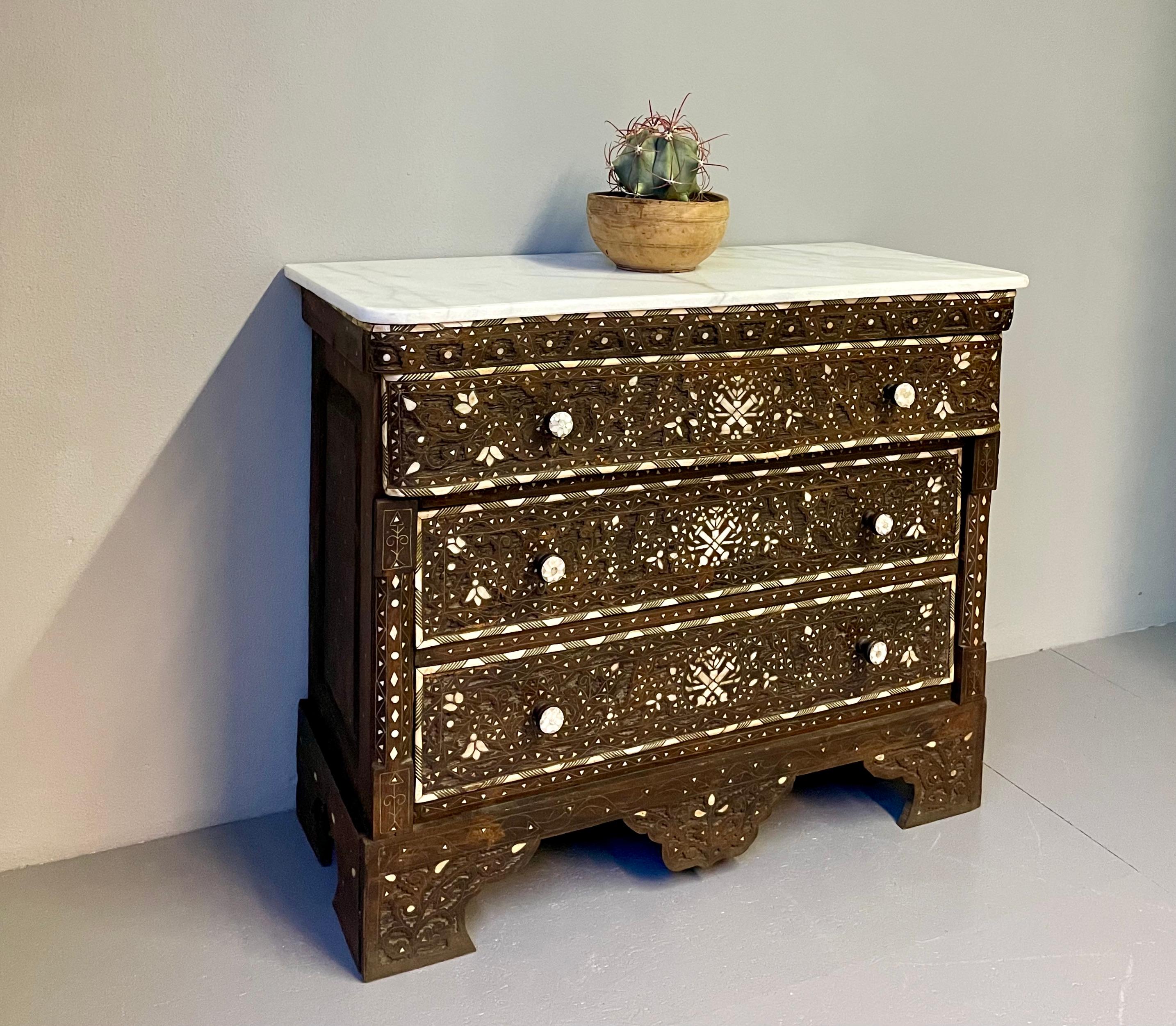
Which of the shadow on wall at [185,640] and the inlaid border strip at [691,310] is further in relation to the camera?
the shadow on wall at [185,640]

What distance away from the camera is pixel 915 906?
2.09 meters

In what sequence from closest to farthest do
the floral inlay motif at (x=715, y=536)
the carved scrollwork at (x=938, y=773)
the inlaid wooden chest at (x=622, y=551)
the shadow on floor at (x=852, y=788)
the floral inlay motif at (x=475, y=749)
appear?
1. the inlaid wooden chest at (x=622, y=551)
2. the floral inlay motif at (x=475, y=749)
3. the floral inlay motif at (x=715, y=536)
4. the carved scrollwork at (x=938, y=773)
5. the shadow on floor at (x=852, y=788)

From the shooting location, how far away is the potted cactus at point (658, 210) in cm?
201

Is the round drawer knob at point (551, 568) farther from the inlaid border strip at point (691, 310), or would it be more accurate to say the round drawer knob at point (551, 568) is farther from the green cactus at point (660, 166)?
the green cactus at point (660, 166)

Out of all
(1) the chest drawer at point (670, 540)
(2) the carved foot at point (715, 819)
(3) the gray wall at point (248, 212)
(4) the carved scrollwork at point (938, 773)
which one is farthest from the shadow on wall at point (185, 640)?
(4) the carved scrollwork at point (938, 773)

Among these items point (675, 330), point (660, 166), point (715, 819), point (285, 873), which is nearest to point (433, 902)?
point (285, 873)

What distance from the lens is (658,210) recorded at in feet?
6.57

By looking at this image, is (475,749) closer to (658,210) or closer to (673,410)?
(673,410)

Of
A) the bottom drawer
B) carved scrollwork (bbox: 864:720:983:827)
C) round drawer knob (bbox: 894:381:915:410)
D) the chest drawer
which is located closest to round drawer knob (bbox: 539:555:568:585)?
the chest drawer

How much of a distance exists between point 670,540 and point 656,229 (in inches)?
19.1

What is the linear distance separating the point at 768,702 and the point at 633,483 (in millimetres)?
477

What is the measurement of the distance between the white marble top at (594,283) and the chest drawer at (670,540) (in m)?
0.28

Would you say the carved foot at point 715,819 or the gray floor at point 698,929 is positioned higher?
the carved foot at point 715,819

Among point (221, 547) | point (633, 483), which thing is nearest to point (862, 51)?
point (633, 483)
